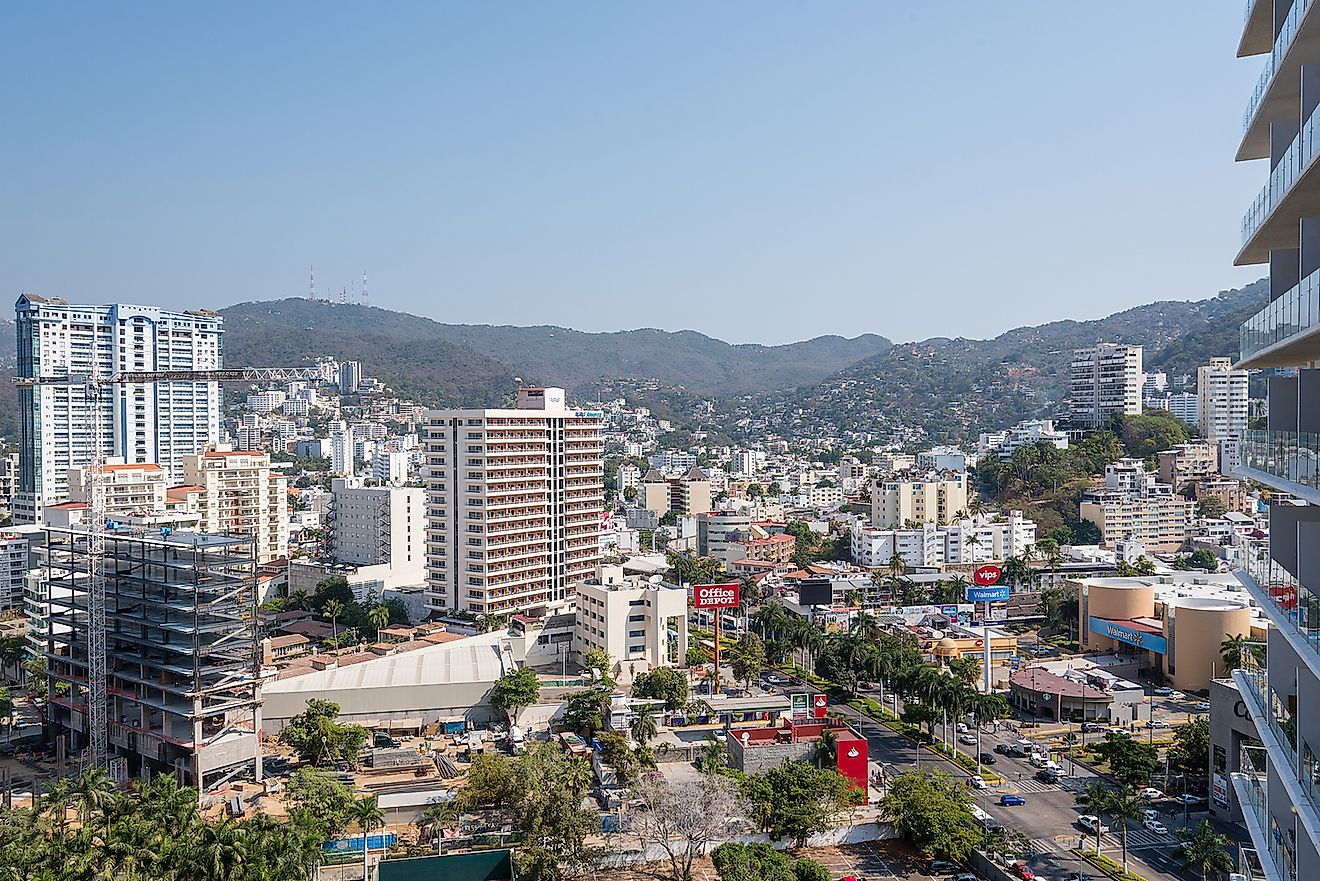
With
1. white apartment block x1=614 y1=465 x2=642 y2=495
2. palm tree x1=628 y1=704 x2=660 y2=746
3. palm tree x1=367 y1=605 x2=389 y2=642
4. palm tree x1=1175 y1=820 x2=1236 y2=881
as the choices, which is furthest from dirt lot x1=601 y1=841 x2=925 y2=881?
white apartment block x1=614 y1=465 x2=642 y2=495

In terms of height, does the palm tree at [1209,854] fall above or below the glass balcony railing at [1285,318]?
below

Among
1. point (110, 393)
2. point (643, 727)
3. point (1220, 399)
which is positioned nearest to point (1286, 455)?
point (643, 727)

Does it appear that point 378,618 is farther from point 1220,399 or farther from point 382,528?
point 1220,399

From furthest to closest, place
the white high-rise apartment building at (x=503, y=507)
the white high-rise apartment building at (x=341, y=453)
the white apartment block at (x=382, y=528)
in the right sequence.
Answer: the white high-rise apartment building at (x=341, y=453) < the white apartment block at (x=382, y=528) < the white high-rise apartment building at (x=503, y=507)

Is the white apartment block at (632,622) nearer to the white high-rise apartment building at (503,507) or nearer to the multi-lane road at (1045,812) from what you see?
the white high-rise apartment building at (503,507)

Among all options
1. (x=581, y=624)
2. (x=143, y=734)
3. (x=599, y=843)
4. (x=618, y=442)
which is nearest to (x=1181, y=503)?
(x=581, y=624)

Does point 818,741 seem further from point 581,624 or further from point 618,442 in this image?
point 618,442

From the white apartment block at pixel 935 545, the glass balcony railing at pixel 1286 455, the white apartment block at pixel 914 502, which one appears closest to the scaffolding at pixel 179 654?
the glass balcony railing at pixel 1286 455
